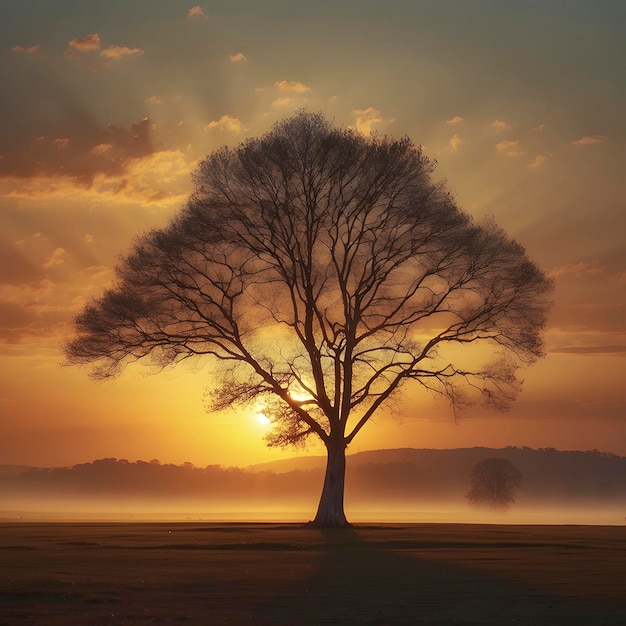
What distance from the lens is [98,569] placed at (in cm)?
1969

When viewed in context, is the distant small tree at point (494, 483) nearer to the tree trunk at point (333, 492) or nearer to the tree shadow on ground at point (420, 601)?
the tree trunk at point (333, 492)

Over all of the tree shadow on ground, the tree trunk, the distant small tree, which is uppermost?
the distant small tree

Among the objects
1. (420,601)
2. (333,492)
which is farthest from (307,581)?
(333,492)

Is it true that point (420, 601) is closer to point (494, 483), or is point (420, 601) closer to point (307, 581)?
point (307, 581)

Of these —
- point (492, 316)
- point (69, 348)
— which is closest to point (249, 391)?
point (69, 348)

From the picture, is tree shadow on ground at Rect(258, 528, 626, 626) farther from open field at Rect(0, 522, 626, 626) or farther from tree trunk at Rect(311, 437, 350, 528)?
tree trunk at Rect(311, 437, 350, 528)

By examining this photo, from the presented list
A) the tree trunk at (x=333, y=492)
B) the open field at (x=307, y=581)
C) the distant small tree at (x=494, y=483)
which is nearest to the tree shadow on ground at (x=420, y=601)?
the open field at (x=307, y=581)

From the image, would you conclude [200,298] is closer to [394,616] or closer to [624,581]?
[624,581]

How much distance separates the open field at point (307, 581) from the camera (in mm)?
13422

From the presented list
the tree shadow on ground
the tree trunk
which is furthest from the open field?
the tree trunk

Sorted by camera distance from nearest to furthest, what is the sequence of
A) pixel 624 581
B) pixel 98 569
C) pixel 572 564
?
pixel 624 581, pixel 98 569, pixel 572 564

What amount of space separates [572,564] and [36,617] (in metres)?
13.2

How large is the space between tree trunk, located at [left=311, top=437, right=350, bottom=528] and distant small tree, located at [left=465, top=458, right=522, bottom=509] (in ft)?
304

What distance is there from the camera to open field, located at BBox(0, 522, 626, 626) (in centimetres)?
1342
